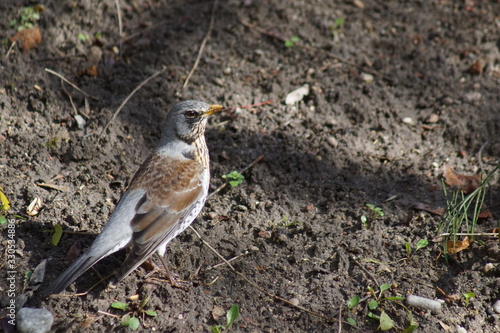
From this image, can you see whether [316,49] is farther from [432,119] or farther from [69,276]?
[69,276]

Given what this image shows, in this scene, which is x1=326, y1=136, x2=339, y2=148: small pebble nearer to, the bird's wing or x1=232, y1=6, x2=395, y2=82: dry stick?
x1=232, y1=6, x2=395, y2=82: dry stick

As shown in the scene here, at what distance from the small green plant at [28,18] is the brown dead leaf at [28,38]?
0.11 m

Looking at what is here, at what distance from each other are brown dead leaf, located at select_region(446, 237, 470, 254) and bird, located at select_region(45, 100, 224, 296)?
227cm

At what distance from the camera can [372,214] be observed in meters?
5.14

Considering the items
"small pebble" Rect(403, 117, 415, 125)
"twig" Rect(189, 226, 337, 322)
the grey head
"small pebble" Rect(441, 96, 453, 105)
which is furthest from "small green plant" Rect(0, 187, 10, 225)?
"small pebble" Rect(441, 96, 453, 105)

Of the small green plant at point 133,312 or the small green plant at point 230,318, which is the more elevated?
the small green plant at point 133,312

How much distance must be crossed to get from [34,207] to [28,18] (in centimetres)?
305

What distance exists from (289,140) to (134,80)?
213cm

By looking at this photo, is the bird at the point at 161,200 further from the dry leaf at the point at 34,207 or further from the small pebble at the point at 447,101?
the small pebble at the point at 447,101

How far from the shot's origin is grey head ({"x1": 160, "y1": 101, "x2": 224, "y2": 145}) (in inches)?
205

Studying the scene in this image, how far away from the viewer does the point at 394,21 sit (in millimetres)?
7711

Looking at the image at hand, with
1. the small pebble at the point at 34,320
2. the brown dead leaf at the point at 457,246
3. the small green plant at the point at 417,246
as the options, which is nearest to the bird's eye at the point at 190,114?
the small pebble at the point at 34,320

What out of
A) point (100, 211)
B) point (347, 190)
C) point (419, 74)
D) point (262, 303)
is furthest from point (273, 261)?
point (419, 74)

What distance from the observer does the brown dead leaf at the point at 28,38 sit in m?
6.54
